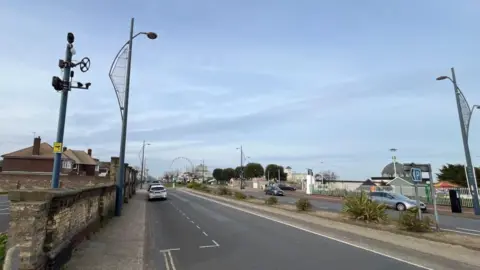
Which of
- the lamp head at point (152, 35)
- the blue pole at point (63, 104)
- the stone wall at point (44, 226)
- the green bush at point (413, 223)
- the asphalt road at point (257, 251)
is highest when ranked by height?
the lamp head at point (152, 35)

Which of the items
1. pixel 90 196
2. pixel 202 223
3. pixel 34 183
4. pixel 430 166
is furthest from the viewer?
pixel 34 183

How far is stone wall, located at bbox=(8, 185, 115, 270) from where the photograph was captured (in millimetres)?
5676

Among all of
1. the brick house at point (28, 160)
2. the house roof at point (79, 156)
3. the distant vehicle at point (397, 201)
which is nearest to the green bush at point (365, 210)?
the distant vehicle at point (397, 201)

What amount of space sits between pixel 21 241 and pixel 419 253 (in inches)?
383

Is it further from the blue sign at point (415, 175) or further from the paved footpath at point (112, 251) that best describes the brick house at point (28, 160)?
the blue sign at point (415, 175)

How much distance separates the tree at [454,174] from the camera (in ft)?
217

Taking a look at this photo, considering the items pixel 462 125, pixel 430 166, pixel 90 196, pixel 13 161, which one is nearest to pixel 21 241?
pixel 90 196

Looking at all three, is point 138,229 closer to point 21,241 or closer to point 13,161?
point 21,241

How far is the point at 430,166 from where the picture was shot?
47.3 feet

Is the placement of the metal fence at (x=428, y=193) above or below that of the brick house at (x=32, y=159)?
below

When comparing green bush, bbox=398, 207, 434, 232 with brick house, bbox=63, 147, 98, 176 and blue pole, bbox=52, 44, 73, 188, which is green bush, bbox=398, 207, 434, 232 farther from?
brick house, bbox=63, 147, 98, 176

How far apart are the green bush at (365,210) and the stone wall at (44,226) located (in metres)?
12.1

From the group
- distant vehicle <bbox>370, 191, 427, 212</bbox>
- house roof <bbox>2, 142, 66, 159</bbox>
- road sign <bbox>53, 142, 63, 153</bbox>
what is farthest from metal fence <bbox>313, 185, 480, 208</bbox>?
house roof <bbox>2, 142, 66, 159</bbox>

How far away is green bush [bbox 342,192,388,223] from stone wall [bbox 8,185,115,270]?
12.1 metres
